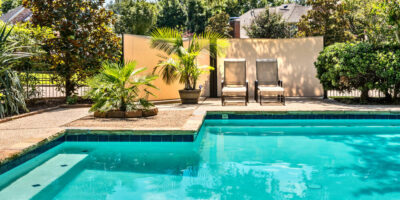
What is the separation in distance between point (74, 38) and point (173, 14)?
107 ft

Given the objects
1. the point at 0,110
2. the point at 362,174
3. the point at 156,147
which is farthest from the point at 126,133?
the point at 362,174

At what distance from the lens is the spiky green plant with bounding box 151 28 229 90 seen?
962cm

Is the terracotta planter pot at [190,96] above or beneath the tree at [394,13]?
beneath

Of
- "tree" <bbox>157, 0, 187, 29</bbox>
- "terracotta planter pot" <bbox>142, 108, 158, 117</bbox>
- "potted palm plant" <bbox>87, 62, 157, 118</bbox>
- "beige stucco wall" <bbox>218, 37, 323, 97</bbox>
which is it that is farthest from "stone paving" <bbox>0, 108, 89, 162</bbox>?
"tree" <bbox>157, 0, 187, 29</bbox>

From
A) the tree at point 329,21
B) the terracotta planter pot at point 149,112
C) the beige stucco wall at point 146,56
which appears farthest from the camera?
the tree at point 329,21

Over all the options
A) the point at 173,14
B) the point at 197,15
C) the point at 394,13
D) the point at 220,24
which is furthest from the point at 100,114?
the point at 173,14

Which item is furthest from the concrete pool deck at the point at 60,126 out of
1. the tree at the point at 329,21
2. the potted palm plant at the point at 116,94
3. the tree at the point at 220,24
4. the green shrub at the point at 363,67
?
the tree at the point at 220,24

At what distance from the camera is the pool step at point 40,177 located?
11.6ft

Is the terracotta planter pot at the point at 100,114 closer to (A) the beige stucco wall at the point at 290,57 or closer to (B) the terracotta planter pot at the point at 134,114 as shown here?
(B) the terracotta planter pot at the point at 134,114

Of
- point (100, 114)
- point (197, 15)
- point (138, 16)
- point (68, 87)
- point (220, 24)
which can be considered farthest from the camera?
point (197, 15)

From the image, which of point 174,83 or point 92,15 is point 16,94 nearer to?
point 92,15

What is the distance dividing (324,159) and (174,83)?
668 cm

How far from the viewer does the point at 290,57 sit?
39.5ft

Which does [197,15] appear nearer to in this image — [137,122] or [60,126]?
[137,122]
